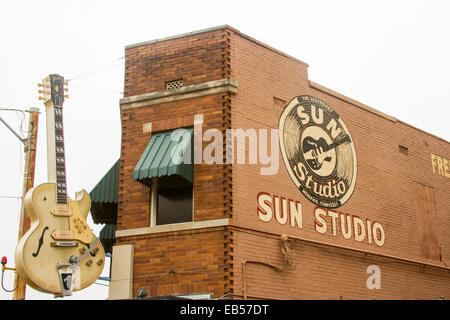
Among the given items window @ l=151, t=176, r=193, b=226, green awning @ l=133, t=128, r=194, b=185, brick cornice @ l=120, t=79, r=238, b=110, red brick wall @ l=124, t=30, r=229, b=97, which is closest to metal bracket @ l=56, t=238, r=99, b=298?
window @ l=151, t=176, r=193, b=226

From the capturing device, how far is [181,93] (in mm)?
16828

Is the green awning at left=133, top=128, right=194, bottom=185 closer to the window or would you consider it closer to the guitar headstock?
the window

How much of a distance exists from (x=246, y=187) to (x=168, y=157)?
1959 millimetres

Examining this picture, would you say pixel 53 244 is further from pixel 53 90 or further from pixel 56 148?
pixel 53 90

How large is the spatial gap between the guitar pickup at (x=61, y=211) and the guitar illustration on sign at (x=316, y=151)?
6341 millimetres

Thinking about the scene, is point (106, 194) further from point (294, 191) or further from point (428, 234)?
point (428, 234)

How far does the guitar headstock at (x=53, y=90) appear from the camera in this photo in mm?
16047

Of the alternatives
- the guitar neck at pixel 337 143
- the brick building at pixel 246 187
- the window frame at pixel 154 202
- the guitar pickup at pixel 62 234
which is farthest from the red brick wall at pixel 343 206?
the guitar pickup at pixel 62 234

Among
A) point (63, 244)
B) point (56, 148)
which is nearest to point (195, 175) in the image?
point (56, 148)

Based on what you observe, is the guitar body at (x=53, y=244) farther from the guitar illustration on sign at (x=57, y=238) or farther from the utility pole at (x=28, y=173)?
the utility pole at (x=28, y=173)
